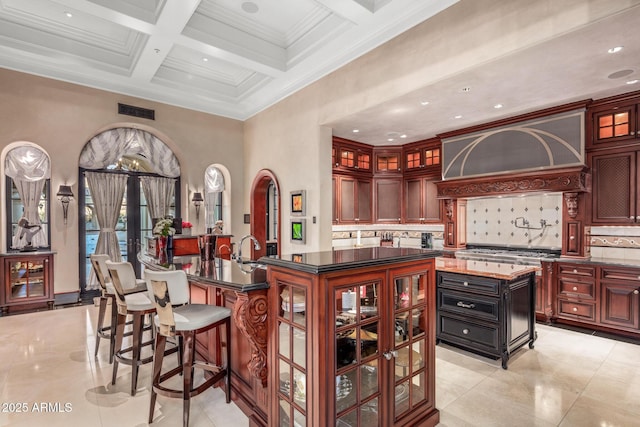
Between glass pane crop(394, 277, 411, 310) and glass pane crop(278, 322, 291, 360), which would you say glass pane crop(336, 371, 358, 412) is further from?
glass pane crop(394, 277, 411, 310)

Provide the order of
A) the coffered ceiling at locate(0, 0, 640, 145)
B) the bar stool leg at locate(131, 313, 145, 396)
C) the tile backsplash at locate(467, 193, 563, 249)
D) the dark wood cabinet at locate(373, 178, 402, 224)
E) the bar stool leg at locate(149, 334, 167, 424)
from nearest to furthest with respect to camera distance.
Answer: the bar stool leg at locate(149, 334, 167, 424) → the bar stool leg at locate(131, 313, 145, 396) → the coffered ceiling at locate(0, 0, 640, 145) → the tile backsplash at locate(467, 193, 563, 249) → the dark wood cabinet at locate(373, 178, 402, 224)

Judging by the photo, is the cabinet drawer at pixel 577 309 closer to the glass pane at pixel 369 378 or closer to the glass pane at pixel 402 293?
the glass pane at pixel 402 293

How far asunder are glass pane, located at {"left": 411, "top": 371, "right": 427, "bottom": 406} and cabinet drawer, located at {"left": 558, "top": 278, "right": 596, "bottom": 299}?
132 inches

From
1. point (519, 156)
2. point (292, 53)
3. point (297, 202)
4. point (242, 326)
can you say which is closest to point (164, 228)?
point (297, 202)

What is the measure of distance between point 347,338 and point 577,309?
4.13 m

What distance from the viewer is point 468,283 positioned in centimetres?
327

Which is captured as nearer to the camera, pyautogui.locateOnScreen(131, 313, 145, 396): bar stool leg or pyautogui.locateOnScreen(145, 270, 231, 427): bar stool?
pyautogui.locateOnScreen(145, 270, 231, 427): bar stool

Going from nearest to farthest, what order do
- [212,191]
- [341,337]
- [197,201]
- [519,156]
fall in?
[341,337], [519,156], [197,201], [212,191]

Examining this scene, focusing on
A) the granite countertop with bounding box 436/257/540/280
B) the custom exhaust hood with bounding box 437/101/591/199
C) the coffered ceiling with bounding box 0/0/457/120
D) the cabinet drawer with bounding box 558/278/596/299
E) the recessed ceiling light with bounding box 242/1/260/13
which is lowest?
the cabinet drawer with bounding box 558/278/596/299

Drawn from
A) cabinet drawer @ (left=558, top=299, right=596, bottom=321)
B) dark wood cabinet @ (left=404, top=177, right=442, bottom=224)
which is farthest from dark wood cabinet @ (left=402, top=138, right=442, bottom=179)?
cabinet drawer @ (left=558, top=299, right=596, bottom=321)

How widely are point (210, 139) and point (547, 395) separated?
6.81m

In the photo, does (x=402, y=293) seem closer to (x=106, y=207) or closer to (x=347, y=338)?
(x=347, y=338)

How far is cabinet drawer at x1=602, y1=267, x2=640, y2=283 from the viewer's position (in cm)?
379

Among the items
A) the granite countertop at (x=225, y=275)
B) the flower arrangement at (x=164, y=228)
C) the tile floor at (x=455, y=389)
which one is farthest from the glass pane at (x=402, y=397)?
the flower arrangement at (x=164, y=228)
